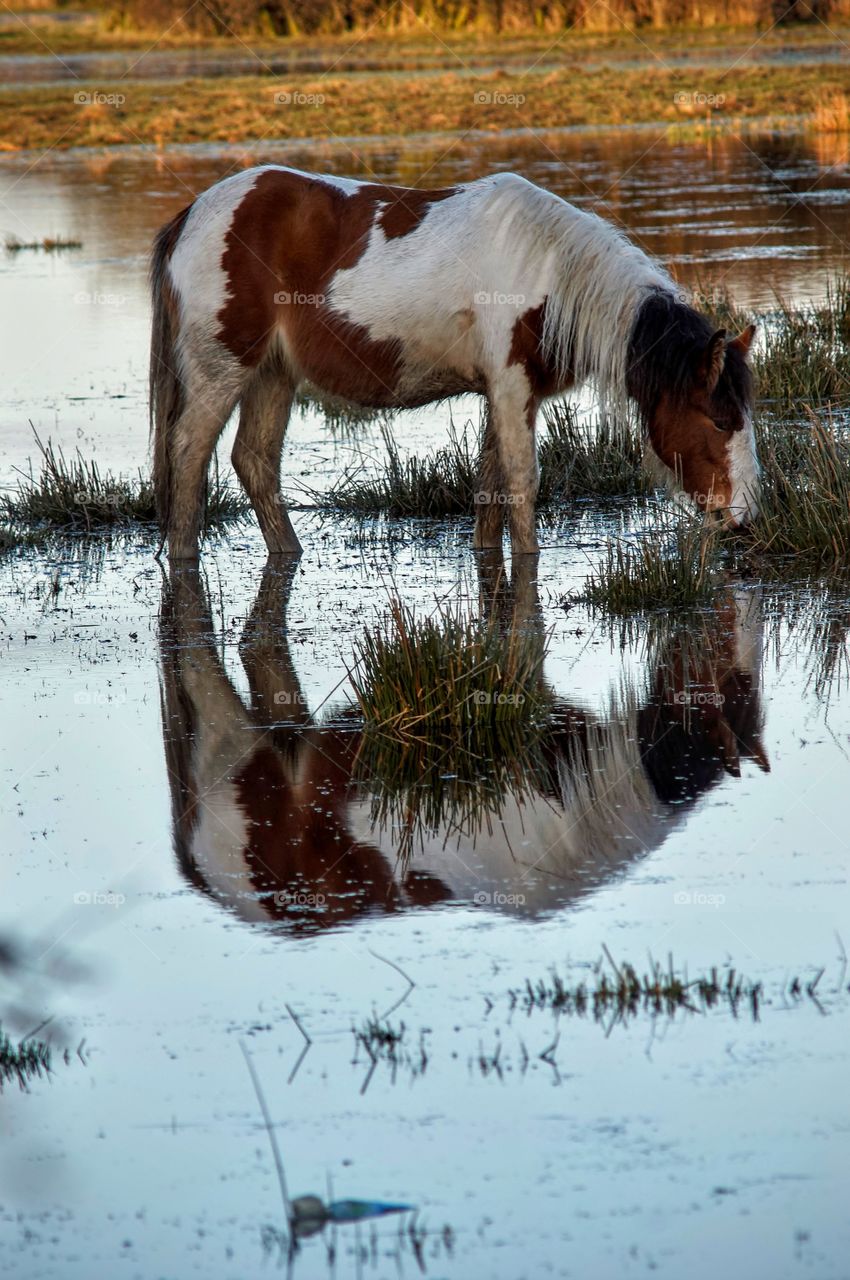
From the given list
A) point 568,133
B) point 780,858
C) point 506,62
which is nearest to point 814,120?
point 568,133

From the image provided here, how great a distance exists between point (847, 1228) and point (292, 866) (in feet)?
6.93

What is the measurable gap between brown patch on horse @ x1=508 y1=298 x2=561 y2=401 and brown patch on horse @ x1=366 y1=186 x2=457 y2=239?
752mm

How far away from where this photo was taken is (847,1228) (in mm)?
3049

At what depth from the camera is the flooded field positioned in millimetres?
Answer: 3174

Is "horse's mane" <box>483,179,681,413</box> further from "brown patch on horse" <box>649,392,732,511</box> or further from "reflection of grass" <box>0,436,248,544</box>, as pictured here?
"reflection of grass" <box>0,436,248,544</box>

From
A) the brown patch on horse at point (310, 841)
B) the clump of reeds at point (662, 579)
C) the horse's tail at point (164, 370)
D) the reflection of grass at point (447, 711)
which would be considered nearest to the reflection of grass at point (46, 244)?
the horse's tail at point (164, 370)

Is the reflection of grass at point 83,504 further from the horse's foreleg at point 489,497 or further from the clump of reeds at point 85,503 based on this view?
the horse's foreleg at point 489,497

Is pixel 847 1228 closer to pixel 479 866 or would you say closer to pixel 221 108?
pixel 479 866

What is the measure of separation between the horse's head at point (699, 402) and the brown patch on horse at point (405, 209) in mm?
1232

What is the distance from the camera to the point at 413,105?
115 ft

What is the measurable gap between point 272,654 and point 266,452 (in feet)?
6.83

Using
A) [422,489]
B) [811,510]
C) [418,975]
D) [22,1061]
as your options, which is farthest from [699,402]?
[22,1061]

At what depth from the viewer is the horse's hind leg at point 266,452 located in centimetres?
886

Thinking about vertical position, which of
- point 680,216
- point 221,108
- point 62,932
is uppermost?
point 221,108
